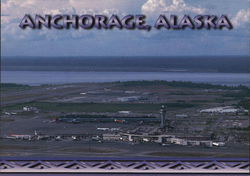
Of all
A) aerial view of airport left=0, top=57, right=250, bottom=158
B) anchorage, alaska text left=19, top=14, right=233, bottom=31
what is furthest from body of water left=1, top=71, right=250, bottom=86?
anchorage, alaska text left=19, top=14, right=233, bottom=31

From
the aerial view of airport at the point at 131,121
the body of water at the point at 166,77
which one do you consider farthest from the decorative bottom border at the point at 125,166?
the body of water at the point at 166,77

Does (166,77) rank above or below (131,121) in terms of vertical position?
above

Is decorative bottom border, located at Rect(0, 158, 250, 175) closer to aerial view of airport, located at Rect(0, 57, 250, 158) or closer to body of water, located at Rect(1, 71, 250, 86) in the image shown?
aerial view of airport, located at Rect(0, 57, 250, 158)

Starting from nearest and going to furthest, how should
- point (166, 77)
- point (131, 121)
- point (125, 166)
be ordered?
point (125, 166) → point (131, 121) → point (166, 77)

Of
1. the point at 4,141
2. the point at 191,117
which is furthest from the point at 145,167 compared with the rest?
the point at 191,117

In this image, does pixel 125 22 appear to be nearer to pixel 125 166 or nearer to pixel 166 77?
pixel 125 166

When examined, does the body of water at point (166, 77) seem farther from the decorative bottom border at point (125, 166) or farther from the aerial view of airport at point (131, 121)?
the decorative bottom border at point (125, 166)

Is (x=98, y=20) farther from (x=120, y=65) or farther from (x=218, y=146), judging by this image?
(x=120, y=65)

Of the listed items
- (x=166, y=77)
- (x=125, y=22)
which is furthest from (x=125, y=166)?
(x=166, y=77)
